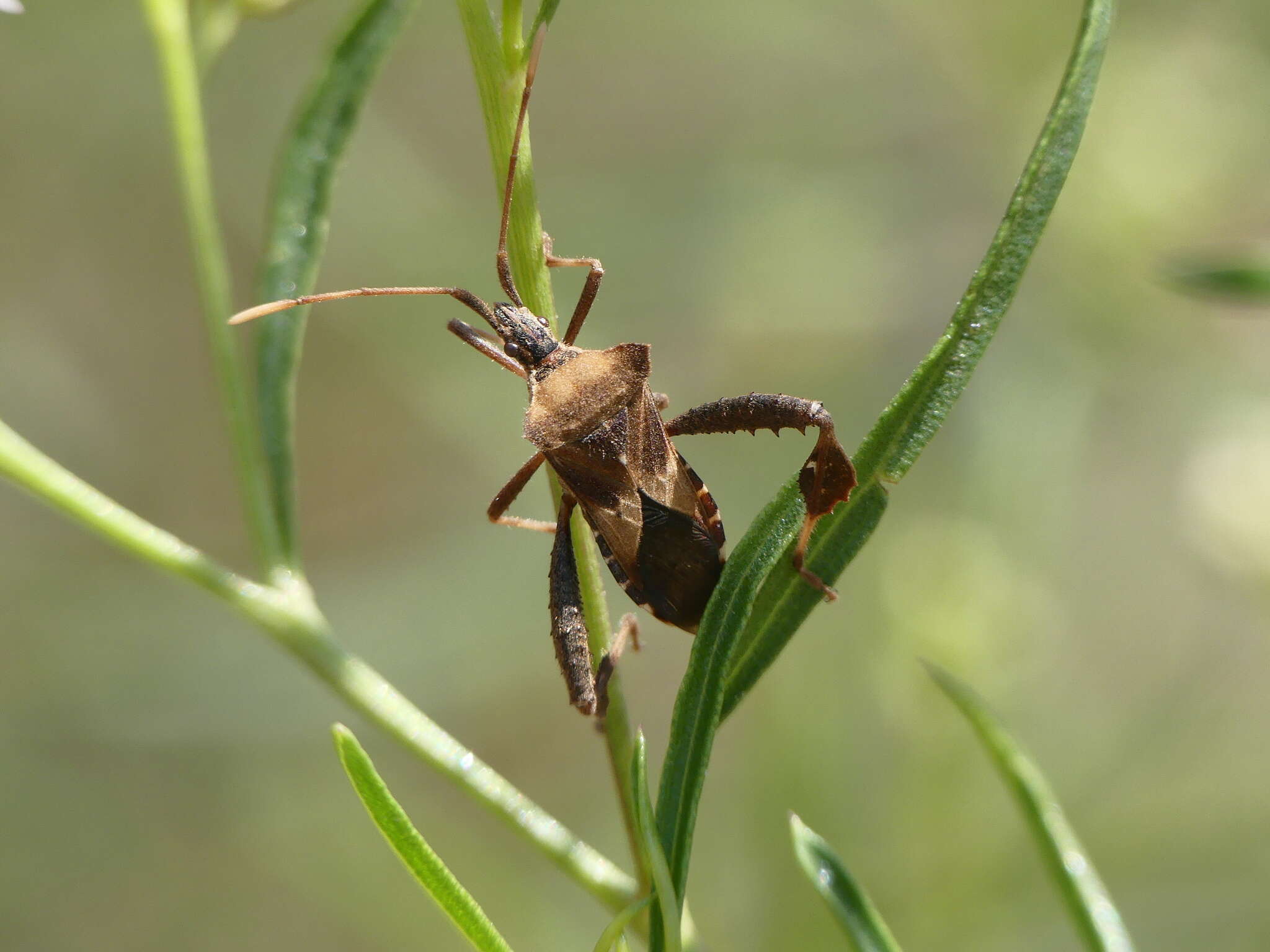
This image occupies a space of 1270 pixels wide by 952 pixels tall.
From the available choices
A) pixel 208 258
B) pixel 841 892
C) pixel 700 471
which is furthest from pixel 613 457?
pixel 700 471

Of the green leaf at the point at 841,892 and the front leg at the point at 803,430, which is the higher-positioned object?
the front leg at the point at 803,430

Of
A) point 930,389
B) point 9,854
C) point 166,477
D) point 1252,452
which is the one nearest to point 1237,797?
point 1252,452

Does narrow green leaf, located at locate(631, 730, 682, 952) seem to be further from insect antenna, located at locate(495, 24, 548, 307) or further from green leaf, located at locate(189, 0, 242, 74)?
Answer: green leaf, located at locate(189, 0, 242, 74)

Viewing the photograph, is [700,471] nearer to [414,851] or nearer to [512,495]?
[512,495]

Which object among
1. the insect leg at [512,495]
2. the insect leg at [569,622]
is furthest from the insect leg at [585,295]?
the insect leg at [569,622]

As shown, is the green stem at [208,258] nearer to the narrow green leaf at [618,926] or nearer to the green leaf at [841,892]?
the narrow green leaf at [618,926]

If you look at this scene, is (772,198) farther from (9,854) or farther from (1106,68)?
(9,854)
